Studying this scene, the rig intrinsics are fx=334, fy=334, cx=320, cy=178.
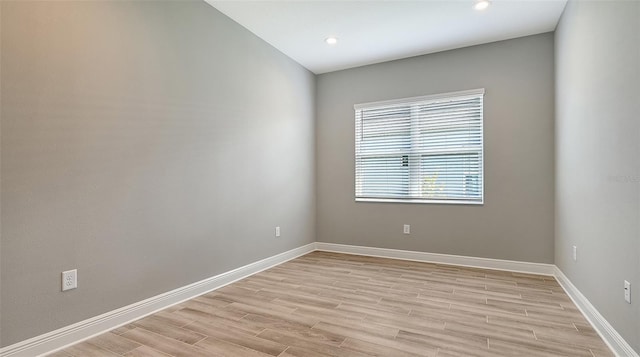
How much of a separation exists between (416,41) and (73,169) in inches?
138

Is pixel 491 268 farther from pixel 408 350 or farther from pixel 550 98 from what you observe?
pixel 408 350

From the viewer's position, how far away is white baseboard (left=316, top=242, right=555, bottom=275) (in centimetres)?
364

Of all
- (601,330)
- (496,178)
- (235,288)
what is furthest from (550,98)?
(235,288)

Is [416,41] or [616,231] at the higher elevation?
[416,41]

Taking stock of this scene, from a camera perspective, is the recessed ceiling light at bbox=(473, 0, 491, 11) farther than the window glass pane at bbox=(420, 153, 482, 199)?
No

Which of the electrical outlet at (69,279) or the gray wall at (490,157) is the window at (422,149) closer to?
the gray wall at (490,157)

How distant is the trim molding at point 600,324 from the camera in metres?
1.80

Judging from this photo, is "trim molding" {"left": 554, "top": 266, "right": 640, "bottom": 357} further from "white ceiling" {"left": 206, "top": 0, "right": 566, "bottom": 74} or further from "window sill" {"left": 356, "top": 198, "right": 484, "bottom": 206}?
"white ceiling" {"left": 206, "top": 0, "right": 566, "bottom": 74}

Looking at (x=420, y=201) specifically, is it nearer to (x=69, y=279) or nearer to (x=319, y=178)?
(x=319, y=178)

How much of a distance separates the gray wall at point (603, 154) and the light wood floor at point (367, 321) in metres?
0.34

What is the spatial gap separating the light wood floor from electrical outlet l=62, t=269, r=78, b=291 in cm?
36

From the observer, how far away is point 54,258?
1.96 meters

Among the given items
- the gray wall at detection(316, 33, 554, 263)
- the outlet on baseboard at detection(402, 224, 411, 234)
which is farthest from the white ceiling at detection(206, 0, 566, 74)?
the outlet on baseboard at detection(402, 224, 411, 234)

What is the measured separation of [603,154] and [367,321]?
1.88 meters
